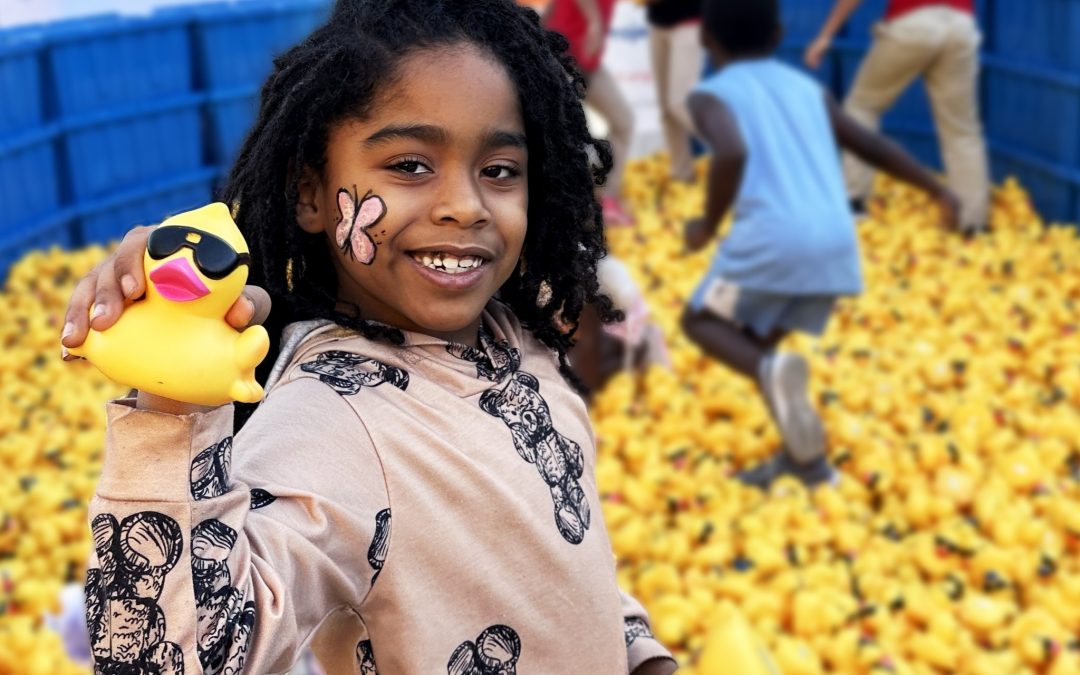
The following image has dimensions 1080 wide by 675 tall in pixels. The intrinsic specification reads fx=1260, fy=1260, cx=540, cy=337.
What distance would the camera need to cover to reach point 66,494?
13.9ft

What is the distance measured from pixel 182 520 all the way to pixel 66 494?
346cm

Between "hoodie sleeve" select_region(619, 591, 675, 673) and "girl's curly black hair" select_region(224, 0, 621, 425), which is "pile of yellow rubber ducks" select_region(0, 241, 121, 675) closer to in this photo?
"hoodie sleeve" select_region(619, 591, 675, 673)

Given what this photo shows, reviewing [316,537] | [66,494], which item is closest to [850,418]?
[66,494]

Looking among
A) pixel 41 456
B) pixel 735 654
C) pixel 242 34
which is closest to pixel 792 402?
pixel 735 654

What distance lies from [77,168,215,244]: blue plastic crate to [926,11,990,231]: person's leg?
4.15m

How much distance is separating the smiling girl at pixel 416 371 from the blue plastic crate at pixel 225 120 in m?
5.72

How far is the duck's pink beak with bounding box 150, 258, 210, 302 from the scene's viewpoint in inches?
40.0

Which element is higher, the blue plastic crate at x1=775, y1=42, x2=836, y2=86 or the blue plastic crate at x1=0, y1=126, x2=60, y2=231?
the blue plastic crate at x1=775, y1=42, x2=836, y2=86

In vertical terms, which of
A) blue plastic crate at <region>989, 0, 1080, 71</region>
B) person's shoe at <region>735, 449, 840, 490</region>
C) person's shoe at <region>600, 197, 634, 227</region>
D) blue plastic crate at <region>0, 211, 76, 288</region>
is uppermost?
blue plastic crate at <region>989, 0, 1080, 71</region>

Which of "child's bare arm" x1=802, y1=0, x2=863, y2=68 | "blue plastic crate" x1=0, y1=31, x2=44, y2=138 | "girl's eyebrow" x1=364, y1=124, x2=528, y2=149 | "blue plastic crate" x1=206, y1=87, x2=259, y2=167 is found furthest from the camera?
"child's bare arm" x1=802, y1=0, x2=863, y2=68

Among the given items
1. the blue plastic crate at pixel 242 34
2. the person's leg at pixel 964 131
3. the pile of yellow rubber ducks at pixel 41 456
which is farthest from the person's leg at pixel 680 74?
the pile of yellow rubber ducks at pixel 41 456

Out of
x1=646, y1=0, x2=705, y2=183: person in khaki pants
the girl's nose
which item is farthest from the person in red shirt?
the girl's nose

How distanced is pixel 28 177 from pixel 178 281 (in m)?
5.58

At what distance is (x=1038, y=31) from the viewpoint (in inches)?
278
